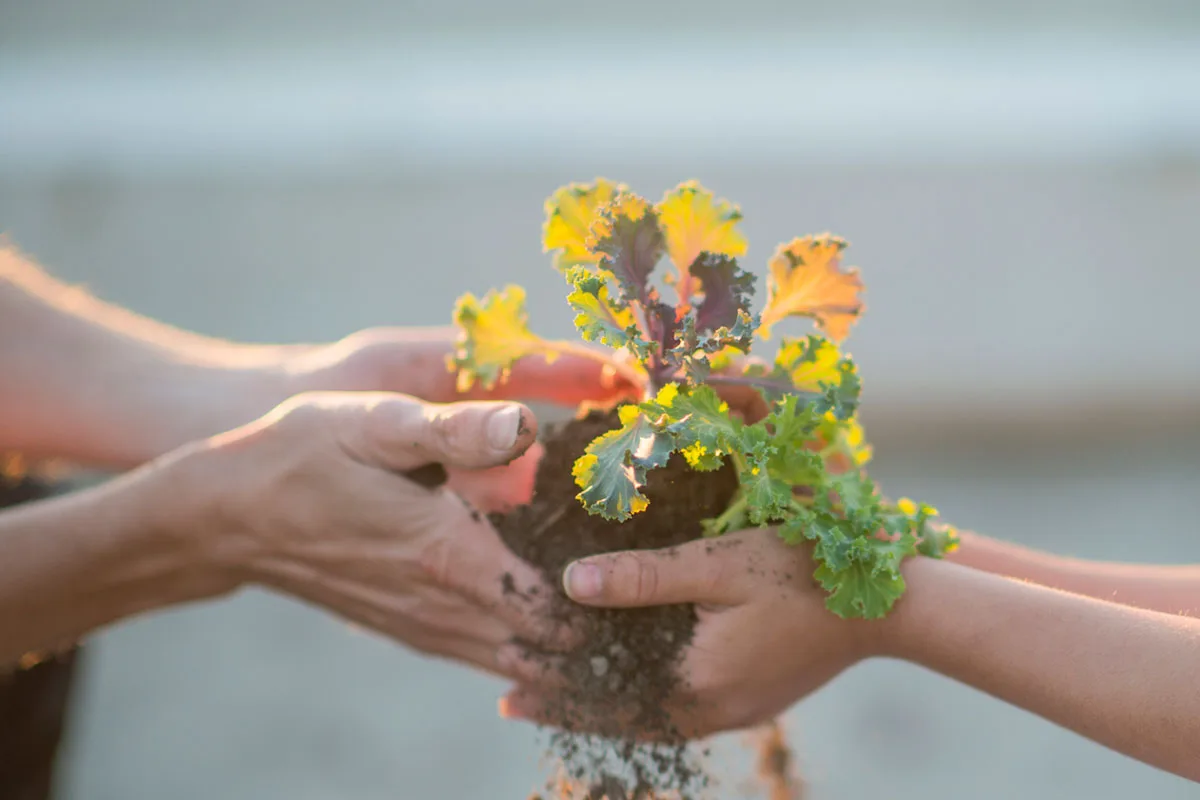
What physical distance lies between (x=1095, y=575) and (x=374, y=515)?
1.21m

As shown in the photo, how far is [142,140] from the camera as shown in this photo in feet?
17.2

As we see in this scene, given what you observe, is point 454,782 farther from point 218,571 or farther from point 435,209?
point 435,209

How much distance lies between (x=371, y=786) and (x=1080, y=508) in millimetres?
3727

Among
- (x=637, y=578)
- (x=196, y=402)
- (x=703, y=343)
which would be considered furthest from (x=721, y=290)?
(x=196, y=402)

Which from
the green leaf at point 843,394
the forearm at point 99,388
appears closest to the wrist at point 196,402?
the forearm at point 99,388

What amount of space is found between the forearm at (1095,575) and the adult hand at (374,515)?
770 millimetres

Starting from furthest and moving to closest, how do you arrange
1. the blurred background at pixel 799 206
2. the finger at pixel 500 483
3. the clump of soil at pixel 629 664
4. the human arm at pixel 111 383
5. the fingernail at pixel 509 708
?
the blurred background at pixel 799 206, the human arm at pixel 111 383, the finger at pixel 500 483, the fingernail at pixel 509 708, the clump of soil at pixel 629 664

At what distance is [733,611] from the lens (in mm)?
1364

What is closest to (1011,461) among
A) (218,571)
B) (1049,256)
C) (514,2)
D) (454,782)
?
(1049,256)

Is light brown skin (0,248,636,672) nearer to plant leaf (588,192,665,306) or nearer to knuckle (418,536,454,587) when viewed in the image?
knuckle (418,536,454,587)

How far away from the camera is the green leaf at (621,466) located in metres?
1.17

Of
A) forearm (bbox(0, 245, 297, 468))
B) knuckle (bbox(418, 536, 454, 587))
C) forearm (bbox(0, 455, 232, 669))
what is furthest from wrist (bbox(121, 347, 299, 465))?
knuckle (bbox(418, 536, 454, 587))

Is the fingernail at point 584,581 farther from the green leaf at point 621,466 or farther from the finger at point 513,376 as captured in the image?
the finger at point 513,376

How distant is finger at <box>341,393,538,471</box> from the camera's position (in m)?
1.27
